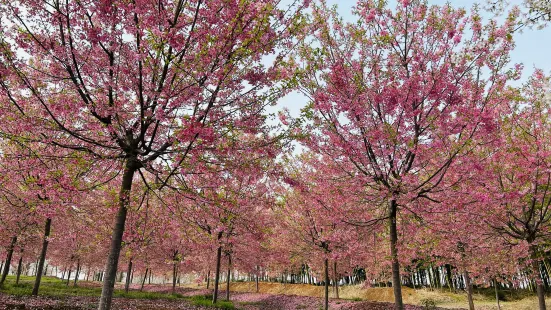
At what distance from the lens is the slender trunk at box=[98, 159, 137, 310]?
5430mm

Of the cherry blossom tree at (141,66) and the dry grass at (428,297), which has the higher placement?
the cherry blossom tree at (141,66)

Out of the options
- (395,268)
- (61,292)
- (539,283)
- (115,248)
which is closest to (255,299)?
(61,292)

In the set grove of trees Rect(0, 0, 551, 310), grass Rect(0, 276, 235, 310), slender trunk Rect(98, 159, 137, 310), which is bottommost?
grass Rect(0, 276, 235, 310)

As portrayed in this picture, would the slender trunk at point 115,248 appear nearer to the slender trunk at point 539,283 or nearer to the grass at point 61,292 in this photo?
the slender trunk at point 539,283

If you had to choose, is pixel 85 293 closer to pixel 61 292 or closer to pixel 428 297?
pixel 61 292

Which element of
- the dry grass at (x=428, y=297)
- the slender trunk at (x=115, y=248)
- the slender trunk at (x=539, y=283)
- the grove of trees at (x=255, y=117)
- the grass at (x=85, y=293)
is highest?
→ the grove of trees at (x=255, y=117)

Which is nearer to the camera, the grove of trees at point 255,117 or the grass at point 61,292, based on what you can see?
the grove of trees at point 255,117

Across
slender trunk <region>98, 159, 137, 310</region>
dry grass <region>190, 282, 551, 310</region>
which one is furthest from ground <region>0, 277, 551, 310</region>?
slender trunk <region>98, 159, 137, 310</region>


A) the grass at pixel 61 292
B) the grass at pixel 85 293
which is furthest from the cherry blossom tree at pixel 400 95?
the grass at pixel 61 292

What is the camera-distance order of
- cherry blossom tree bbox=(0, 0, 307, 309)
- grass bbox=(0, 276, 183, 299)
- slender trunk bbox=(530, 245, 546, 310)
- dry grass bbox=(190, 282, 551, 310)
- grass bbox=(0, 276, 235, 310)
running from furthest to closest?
dry grass bbox=(190, 282, 551, 310), grass bbox=(0, 276, 183, 299), grass bbox=(0, 276, 235, 310), slender trunk bbox=(530, 245, 546, 310), cherry blossom tree bbox=(0, 0, 307, 309)

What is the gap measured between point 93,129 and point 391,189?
6902 millimetres

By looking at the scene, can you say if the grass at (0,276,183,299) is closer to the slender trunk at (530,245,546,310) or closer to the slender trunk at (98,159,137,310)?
the slender trunk at (98,159,137,310)

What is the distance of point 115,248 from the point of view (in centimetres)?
573

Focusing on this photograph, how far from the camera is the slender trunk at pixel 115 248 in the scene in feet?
17.8
